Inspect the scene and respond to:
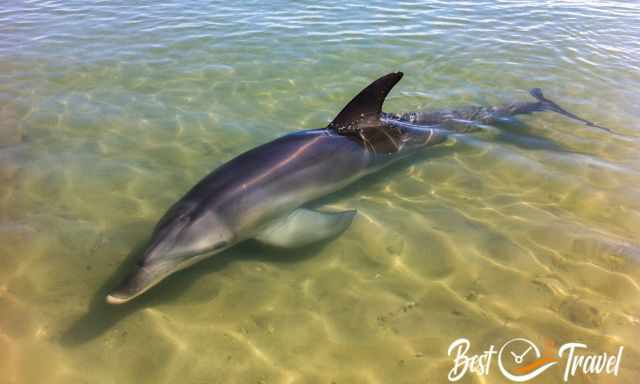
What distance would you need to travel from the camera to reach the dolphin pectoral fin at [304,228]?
5.03 metres

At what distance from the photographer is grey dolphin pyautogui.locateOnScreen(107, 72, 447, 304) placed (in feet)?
14.6

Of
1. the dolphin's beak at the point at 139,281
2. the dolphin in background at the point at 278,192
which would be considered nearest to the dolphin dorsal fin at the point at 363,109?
the dolphin in background at the point at 278,192

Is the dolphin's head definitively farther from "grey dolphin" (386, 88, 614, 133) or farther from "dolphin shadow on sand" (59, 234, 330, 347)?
"grey dolphin" (386, 88, 614, 133)

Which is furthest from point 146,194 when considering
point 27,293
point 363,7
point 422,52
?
point 363,7

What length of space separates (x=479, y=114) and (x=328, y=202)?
163 inches

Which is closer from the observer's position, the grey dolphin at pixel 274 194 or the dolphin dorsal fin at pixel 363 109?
the grey dolphin at pixel 274 194

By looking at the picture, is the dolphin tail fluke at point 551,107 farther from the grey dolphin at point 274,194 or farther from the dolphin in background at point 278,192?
the grey dolphin at point 274,194

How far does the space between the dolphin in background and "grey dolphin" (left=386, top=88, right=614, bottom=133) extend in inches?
28.8

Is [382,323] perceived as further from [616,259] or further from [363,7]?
[363,7]

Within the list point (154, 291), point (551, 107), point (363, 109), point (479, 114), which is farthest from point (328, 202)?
point (551, 107)

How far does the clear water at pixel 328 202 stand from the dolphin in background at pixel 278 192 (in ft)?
0.83

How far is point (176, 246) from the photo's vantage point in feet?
14.5

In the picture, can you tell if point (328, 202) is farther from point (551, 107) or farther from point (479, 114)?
point (551, 107)

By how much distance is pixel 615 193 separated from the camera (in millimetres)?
6082
